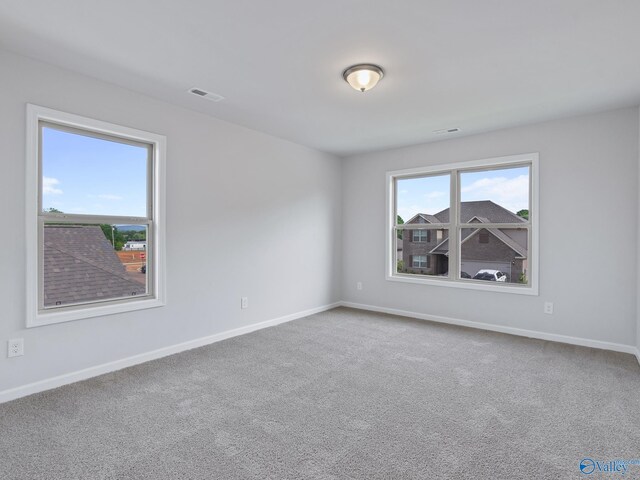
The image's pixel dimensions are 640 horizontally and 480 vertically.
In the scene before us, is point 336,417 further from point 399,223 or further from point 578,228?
point 399,223

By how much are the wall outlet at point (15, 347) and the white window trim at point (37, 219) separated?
0.39 ft

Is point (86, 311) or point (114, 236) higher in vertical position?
point (114, 236)

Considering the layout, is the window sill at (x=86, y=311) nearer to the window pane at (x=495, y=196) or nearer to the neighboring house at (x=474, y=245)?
the neighboring house at (x=474, y=245)

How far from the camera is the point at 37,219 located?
8.82ft

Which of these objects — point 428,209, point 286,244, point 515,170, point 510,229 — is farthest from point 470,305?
point 286,244

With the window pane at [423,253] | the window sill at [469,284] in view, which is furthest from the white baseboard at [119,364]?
the window pane at [423,253]

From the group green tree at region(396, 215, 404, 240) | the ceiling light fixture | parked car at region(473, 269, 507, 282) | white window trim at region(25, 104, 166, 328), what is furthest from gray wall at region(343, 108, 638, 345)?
white window trim at region(25, 104, 166, 328)

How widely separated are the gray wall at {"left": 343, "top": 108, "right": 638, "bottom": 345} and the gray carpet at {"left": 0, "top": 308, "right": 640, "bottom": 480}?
1.58ft

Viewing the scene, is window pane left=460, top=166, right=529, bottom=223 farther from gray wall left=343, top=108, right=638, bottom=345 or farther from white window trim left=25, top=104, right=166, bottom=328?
white window trim left=25, top=104, right=166, bottom=328

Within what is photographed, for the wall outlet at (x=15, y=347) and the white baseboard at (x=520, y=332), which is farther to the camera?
the white baseboard at (x=520, y=332)

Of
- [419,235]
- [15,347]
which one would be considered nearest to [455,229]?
[419,235]

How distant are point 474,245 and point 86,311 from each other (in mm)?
4353

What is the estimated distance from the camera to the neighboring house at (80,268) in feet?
9.27

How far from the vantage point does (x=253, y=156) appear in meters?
4.39
